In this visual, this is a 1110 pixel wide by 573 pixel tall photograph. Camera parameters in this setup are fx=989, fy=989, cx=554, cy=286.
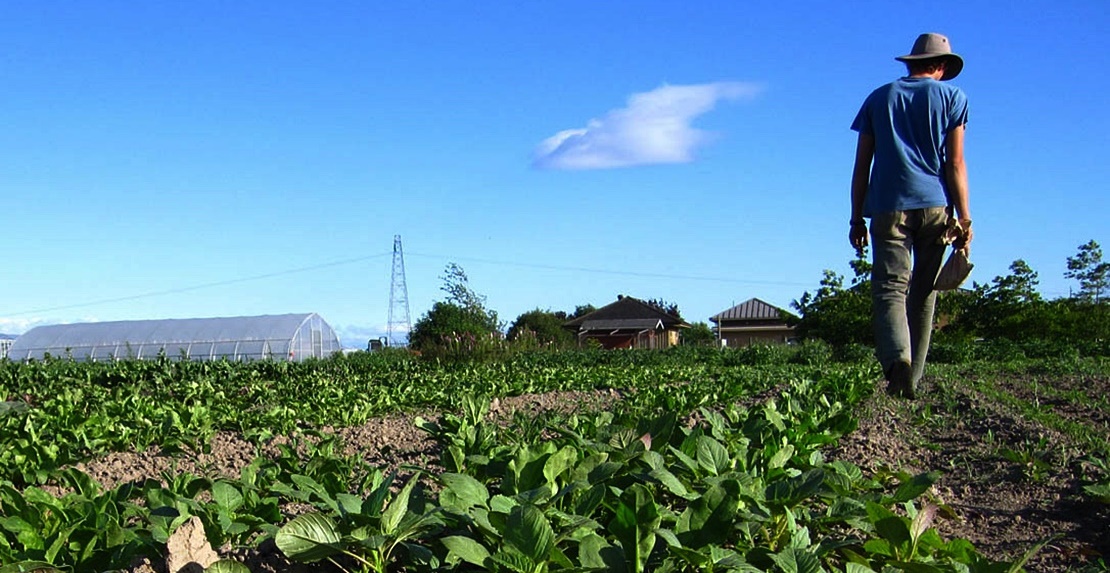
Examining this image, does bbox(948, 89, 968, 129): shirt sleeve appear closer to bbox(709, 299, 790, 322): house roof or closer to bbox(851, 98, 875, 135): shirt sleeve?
bbox(851, 98, 875, 135): shirt sleeve

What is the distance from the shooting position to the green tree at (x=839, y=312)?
2505 cm

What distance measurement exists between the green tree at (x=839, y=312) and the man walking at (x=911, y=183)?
1817cm

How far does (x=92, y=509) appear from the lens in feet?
7.55

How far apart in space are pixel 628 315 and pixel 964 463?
2529 inches

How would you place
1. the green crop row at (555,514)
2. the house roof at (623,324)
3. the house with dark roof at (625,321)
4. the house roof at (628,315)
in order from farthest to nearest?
1. the house roof at (628,315)
2. the house roof at (623,324)
3. the house with dark roof at (625,321)
4. the green crop row at (555,514)

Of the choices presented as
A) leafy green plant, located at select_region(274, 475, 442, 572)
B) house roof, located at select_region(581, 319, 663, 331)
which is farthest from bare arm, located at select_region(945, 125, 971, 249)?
house roof, located at select_region(581, 319, 663, 331)

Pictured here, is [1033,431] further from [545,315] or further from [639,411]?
[545,315]

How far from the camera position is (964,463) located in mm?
3510

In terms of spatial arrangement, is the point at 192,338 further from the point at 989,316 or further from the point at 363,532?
the point at 363,532

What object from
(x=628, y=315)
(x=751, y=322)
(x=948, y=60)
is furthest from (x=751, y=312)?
(x=948, y=60)

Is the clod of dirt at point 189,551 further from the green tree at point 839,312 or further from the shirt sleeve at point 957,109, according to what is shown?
the green tree at point 839,312

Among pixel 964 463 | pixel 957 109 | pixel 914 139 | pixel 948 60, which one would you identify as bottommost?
pixel 964 463

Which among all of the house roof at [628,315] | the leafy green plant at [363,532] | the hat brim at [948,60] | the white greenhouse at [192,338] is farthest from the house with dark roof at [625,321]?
the leafy green plant at [363,532]

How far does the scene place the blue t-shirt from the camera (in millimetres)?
5613
